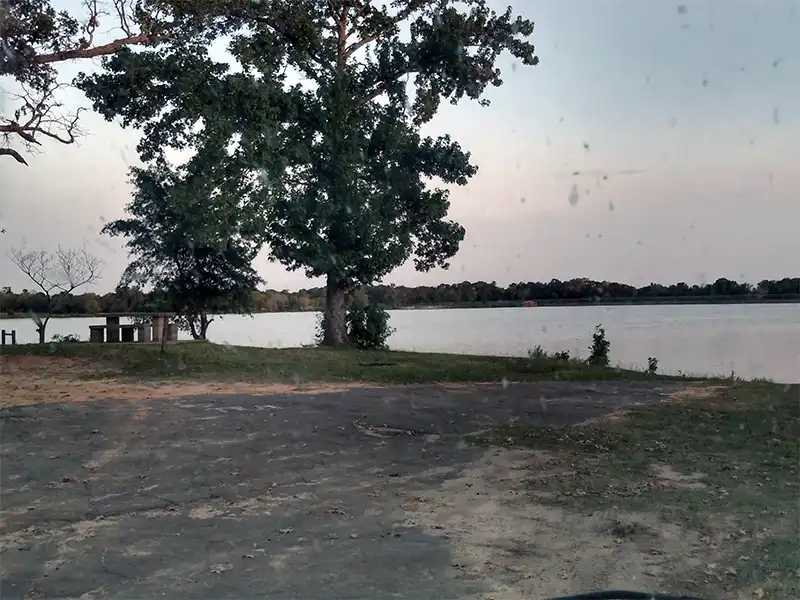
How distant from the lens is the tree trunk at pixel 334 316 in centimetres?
2497

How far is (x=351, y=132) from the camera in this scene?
21.7 meters

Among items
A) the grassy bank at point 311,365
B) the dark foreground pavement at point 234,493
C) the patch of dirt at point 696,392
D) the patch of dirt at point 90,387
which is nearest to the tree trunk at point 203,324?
the grassy bank at point 311,365

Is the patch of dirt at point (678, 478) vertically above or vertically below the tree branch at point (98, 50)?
below

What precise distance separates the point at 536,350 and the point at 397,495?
55.0 feet

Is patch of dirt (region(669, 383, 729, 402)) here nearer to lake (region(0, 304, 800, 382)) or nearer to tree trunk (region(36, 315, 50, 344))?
→ lake (region(0, 304, 800, 382))

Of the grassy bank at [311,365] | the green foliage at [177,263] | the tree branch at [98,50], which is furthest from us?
the green foliage at [177,263]

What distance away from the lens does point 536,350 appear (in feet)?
74.1

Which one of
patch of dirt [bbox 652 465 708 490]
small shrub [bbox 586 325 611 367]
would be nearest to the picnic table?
small shrub [bbox 586 325 611 367]

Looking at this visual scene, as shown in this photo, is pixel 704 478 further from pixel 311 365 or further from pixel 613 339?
pixel 613 339

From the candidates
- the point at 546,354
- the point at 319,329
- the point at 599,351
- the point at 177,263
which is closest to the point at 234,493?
the point at 599,351

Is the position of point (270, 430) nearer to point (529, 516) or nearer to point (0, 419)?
point (0, 419)

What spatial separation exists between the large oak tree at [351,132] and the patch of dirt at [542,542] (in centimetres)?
1356

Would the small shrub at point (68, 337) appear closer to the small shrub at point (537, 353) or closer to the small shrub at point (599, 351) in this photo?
the small shrub at point (537, 353)

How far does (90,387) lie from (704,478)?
10.0 metres
